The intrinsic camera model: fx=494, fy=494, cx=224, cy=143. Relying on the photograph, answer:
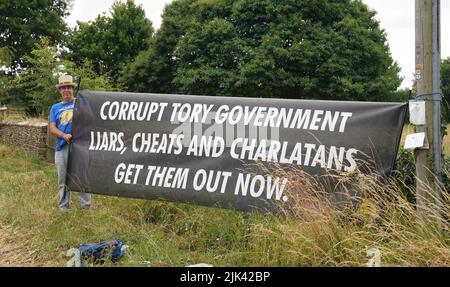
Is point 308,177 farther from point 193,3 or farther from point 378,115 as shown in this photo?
point 193,3

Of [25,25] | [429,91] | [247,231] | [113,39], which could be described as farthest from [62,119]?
[25,25]

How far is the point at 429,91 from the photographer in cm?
452

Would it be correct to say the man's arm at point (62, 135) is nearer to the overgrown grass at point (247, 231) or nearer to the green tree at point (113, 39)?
the overgrown grass at point (247, 231)

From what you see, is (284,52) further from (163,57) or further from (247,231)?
(247,231)

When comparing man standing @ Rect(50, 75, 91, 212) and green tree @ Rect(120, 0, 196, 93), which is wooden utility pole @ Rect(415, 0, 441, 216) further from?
green tree @ Rect(120, 0, 196, 93)

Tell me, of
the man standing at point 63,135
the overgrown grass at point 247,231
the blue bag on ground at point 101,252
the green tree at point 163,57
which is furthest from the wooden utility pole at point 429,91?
the green tree at point 163,57

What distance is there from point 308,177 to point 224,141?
1101 mm

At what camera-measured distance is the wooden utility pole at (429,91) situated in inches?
177

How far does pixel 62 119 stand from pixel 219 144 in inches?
96.9

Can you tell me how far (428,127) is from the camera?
4570 mm

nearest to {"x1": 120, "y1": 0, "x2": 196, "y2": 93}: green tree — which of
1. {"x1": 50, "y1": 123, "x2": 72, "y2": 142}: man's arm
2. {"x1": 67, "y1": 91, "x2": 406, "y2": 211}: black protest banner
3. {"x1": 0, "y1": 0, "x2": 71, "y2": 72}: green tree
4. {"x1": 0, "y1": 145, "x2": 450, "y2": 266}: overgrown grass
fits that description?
{"x1": 0, "y1": 0, "x2": 71, "y2": 72}: green tree

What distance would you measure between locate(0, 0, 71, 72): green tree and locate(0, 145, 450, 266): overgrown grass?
3990cm
